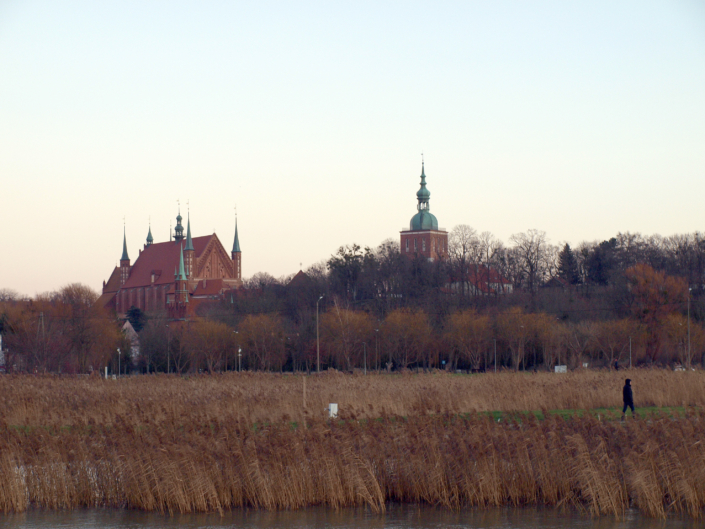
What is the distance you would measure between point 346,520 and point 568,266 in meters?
96.9

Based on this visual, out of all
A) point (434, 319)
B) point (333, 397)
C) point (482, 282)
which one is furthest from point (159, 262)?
point (333, 397)

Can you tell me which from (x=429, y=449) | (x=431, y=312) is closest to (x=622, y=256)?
(x=431, y=312)

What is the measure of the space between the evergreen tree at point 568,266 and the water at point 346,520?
9342cm

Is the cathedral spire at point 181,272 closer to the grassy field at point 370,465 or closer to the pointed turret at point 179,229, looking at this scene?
the pointed turret at point 179,229

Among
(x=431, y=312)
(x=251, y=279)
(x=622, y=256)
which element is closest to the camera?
(x=431, y=312)

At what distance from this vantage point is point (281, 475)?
46.8ft

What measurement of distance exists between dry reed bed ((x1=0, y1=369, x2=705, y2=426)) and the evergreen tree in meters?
77.5

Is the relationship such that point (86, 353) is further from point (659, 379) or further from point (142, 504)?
point (142, 504)

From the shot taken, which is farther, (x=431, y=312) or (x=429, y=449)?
(x=431, y=312)

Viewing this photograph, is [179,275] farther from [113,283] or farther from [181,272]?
[113,283]

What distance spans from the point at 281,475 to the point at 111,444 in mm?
3795

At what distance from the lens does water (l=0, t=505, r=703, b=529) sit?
12.9 m

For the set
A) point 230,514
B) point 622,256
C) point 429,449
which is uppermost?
point 622,256

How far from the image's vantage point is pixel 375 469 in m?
14.7
